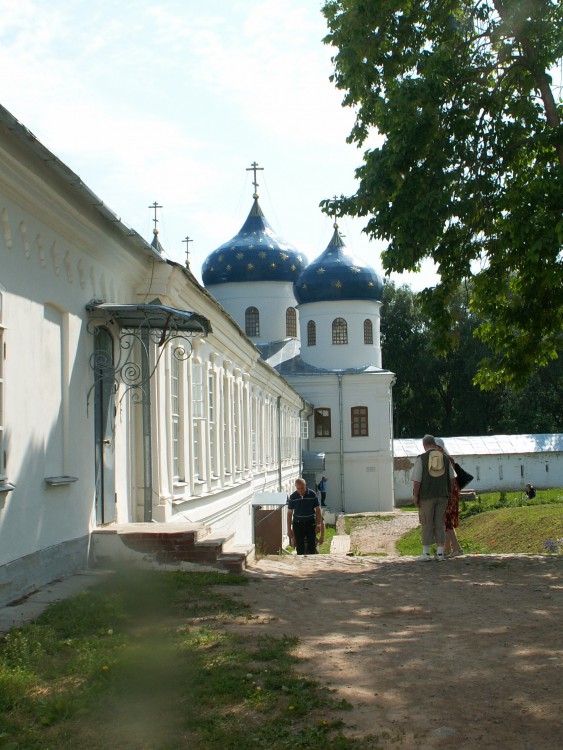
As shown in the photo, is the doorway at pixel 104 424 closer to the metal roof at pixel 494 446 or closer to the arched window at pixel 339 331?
the arched window at pixel 339 331

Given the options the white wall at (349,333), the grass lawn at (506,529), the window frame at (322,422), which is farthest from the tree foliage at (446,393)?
the grass lawn at (506,529)

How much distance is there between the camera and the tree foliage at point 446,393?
Answer: 5525cm

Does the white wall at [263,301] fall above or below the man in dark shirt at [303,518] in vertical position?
above

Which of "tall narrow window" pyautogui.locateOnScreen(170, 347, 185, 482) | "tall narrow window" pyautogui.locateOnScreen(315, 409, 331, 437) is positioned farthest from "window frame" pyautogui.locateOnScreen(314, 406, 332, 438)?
"tall narrow window" pyautogui.locateOnScreen(170, 347, 185, 482)

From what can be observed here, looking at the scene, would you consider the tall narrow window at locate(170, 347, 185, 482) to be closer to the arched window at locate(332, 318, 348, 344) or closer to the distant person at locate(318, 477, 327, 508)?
the distant person at locate(318, 477, 327, 508)

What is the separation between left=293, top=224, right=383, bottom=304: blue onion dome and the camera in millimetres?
43562

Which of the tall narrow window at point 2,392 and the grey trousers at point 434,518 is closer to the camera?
the tall narrow window at point 2,392

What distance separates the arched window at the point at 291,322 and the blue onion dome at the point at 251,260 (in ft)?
5.37

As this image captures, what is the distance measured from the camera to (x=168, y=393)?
12.5 meters

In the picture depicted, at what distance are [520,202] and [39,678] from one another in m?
9.63

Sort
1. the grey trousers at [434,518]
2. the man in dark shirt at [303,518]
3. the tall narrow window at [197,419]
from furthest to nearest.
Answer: the tall narrow window at [197,419]
the man in dark shirt at [303,518]
the grey trousers at [434,518]

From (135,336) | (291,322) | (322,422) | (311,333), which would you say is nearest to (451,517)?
(135,336)

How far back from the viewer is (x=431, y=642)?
6.66 metres

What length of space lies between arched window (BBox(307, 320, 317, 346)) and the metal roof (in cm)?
779
